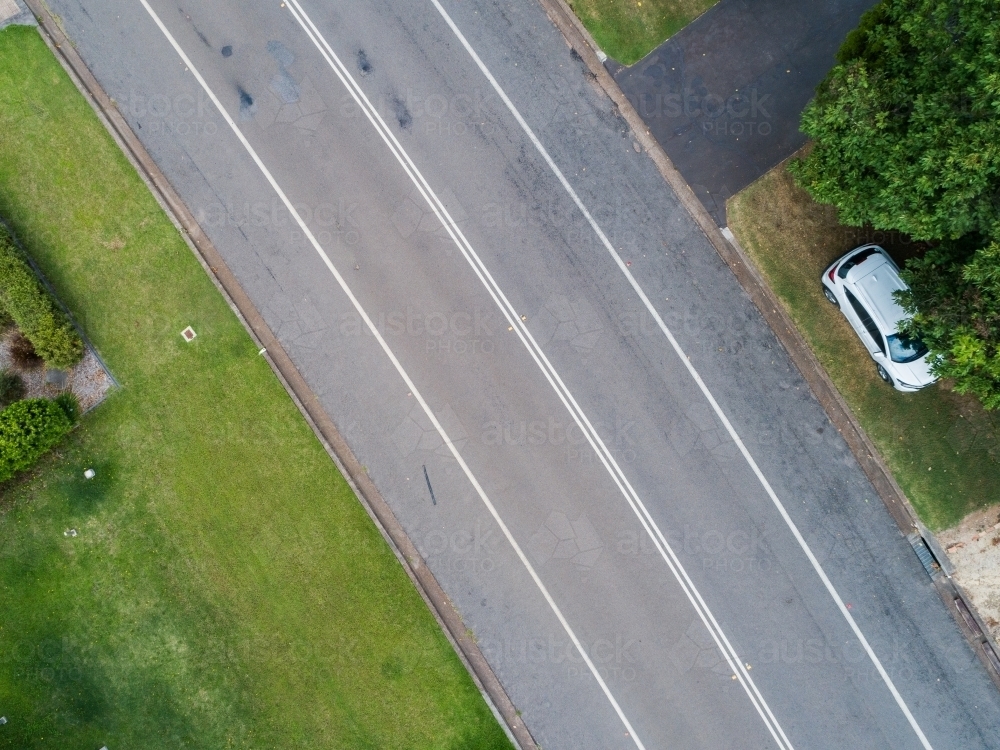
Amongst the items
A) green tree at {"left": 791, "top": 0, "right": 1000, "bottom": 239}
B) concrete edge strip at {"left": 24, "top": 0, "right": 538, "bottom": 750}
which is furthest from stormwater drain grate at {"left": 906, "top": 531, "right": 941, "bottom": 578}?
concrete edge strip at {"left": 24, "top": 0, "right": 538, "bottom": 750}

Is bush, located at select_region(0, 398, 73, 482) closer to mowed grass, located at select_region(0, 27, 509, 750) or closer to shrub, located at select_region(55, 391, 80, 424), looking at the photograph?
shrub, located at select_region(55, 391, 80, 424)

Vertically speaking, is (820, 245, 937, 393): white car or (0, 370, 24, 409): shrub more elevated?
(0, 370, 24, 409): shrub

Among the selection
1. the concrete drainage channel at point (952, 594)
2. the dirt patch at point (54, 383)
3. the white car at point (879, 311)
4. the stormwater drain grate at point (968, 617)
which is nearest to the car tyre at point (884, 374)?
the white car at point (879, 311)

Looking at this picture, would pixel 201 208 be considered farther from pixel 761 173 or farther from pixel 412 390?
pixel 761 173

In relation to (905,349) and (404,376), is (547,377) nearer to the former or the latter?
(404,376)

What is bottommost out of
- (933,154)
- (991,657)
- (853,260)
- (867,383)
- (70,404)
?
(991,657)

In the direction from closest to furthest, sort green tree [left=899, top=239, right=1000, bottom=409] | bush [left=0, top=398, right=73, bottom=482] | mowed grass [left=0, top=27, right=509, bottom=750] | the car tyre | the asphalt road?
green tree [left=899, top=239, right=1000, bottom=409], bush [left=0, top=398, right=73, bottom=482], the car tyre, mowed grass [left=0, top=27, right=509, bottom=750], the asphalt road

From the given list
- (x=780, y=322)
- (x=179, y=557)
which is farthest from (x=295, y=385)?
(x=780, y=322)
